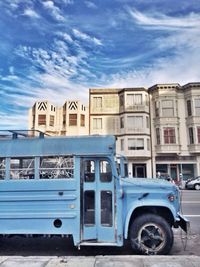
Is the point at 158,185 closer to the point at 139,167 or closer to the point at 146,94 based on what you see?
the point at 139,167

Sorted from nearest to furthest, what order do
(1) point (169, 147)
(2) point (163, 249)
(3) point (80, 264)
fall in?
1. (3) point (80, 264)
2. (2) point (163, 249)
3. (1) point (169, 147)

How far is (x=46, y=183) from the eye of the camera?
6098mm

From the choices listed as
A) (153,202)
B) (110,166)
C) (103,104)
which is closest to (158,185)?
(153,202)

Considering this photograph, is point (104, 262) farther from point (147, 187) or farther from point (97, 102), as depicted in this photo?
point (97, 102)

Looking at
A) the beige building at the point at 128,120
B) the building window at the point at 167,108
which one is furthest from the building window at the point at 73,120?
the building window at the point at 167,108

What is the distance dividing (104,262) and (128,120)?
32.2 metres

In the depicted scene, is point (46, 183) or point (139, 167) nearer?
point (46, 183)

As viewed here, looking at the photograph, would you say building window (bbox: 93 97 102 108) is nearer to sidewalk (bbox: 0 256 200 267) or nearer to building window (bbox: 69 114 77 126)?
building window (bbox: 69 114 77 126)

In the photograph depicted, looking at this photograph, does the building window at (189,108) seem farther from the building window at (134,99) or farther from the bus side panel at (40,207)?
the bus side panel at (40,207)

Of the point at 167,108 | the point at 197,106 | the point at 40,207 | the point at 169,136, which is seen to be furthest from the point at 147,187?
the point at 197,106

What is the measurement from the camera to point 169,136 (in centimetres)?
3559

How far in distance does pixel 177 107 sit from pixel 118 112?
7.93 meters

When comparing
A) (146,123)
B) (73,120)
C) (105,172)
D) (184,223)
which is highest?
(73,120)

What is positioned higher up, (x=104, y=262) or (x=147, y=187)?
(x=147, y=187)
